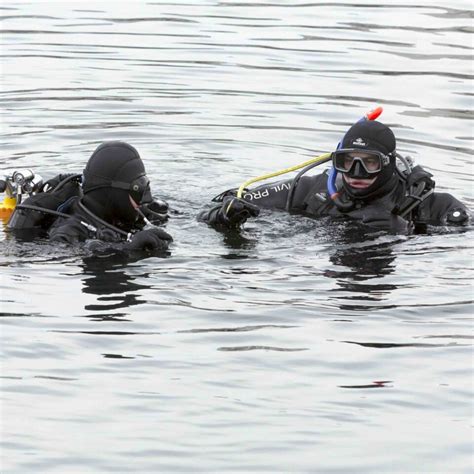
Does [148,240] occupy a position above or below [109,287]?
above

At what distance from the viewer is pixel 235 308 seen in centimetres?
772

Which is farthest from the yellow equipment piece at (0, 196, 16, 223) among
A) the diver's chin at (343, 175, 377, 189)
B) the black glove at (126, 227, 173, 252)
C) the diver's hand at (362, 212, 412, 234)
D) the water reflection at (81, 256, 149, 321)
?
the diver's hand at (362, 212, 412, 234)

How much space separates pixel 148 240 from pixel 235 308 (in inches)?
43.2

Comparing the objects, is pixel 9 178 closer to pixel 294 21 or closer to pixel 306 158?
pixel 306 158

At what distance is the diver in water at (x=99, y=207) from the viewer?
858 cm

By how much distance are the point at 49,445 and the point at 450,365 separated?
7.49ft

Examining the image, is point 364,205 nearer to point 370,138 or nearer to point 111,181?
point 370,138

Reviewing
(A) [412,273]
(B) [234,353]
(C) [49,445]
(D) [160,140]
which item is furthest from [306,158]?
(C) [49,445]

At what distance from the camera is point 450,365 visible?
692 cm

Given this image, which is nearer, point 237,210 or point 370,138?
point 237,210

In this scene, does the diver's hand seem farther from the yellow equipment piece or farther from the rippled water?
the yellow equipment piece

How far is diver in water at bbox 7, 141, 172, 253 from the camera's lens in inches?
338

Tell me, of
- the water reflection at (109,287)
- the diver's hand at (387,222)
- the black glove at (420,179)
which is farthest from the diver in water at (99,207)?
the black glove at (420,179)

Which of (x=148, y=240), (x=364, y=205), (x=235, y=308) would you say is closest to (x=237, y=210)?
(x=148, y=240)
